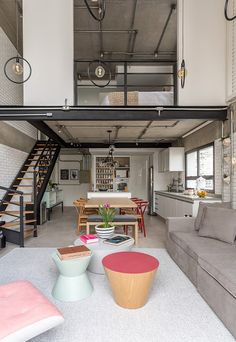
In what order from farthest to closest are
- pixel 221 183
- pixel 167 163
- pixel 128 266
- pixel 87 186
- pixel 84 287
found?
pixel 87 186, pixel 167 163, pixel 221 183, pixel 84 287, pixel 128 266

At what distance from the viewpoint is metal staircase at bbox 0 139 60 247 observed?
5.66 metres

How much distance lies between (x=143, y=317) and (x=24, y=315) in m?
1.08

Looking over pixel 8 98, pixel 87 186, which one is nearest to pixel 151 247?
pixel 8 98

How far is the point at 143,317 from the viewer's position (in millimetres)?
2225

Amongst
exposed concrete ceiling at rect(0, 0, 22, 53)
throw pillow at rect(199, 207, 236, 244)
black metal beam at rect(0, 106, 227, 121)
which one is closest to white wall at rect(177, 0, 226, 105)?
black metal beam at rect(0, 106, 227, 121)

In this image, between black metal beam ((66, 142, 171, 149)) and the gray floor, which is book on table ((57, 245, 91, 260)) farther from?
black metal beam ((66, 142, 171, 149))

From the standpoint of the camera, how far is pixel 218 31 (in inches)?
192

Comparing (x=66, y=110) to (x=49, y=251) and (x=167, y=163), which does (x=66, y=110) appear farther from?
(x=167, y=163)

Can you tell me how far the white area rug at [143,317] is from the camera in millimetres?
1960

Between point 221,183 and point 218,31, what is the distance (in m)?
2.99

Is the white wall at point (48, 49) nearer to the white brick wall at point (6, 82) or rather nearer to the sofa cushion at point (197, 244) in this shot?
the white brick wall at point (6, 82)

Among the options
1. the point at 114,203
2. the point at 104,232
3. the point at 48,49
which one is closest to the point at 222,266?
the point at 104,232

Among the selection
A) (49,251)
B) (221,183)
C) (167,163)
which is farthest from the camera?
(167,163)

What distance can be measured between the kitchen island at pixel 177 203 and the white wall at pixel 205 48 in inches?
76.7
